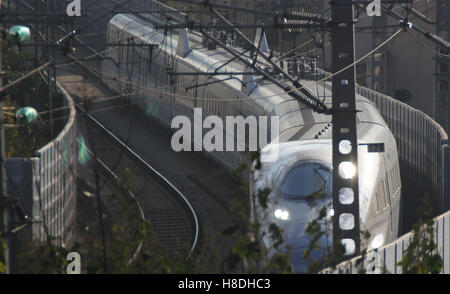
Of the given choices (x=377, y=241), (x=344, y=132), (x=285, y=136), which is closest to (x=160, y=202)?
(x=285, y=136)

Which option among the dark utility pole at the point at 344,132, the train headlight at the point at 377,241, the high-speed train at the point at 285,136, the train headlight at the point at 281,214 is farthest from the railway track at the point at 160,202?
the dark utility pole at the point at 344,132

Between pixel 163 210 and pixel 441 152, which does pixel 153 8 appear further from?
pixel 441 152

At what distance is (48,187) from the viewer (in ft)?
72.6

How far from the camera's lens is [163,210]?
34094mm

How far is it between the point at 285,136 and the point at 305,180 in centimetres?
346

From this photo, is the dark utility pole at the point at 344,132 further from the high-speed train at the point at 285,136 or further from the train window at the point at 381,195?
the train window at the point at 381,195

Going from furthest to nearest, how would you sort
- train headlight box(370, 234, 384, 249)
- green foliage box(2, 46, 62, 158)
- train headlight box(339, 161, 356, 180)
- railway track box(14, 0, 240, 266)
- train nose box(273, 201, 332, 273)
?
railway track box(14, 0, 240, 266) → green foliage box(2, 46, 62, 158) → train headlight box(370, 234, 384, 249) → train headlight box(339, 161, 356, 180) → train nose box(273, 201, 332, 273)

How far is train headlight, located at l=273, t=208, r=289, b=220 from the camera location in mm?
18888

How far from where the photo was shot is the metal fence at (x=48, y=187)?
816 inches

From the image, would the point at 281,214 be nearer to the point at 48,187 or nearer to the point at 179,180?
the point at 48,187

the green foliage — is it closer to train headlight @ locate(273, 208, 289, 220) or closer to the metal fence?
the metal fence

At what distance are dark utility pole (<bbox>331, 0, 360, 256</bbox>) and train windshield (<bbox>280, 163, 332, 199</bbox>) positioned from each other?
85 cm

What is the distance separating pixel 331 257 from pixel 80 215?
1704cm

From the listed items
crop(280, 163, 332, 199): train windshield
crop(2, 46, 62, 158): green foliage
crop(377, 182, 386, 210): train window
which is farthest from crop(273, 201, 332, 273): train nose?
crop(2, 46, 62, 158): green foliage
